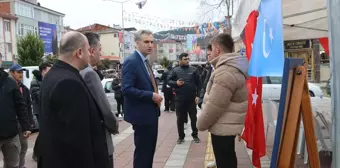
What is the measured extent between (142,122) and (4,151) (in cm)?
195

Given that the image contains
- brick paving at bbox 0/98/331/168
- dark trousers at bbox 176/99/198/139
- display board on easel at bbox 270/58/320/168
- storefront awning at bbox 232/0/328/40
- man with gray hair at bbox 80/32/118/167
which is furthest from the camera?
dark trousers at bbox 176/99/198/139

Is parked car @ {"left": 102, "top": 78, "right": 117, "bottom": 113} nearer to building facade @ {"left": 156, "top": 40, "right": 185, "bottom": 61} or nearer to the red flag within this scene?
the red flag

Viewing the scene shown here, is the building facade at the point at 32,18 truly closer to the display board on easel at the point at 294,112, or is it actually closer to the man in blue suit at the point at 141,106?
the man in blue suit at the point at 141,106

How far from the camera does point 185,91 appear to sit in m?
7.41

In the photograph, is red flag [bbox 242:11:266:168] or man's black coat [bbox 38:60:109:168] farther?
red flag [bbox 242:11:266:168]

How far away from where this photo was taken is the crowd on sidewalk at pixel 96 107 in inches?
87.6

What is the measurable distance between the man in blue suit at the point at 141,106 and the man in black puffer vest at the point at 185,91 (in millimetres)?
3263

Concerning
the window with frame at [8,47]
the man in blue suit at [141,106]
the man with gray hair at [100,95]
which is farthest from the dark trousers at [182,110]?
the window with frame at [8,47]

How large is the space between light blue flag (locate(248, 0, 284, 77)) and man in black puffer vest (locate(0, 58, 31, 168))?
2.90 m

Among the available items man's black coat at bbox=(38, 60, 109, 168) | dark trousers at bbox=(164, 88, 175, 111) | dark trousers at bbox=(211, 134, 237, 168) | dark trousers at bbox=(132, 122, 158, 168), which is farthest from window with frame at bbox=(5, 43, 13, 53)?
man's black coat at bbox=(38, 60, 109, 168)

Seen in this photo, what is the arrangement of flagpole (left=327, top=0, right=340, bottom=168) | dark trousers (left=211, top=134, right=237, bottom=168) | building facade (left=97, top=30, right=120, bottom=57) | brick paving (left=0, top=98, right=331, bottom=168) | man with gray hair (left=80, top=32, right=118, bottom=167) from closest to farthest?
flagpole (left=327, top=0, right=340, bottom=168) → man with gray hair (left=80, top=32, right=118, bottom=167) → dark trousers (left=211, top=134, right=237, bottom=168) → brick paving (left=0, top=98, right=331, bottom=168) → building facade (left=97, top=30, right=120, bottom=57)

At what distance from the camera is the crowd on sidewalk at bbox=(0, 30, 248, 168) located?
2.22m

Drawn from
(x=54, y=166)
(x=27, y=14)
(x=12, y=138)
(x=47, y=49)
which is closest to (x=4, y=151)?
(x=12, y=138)

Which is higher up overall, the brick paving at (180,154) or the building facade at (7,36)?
the building facade at (7,36)
